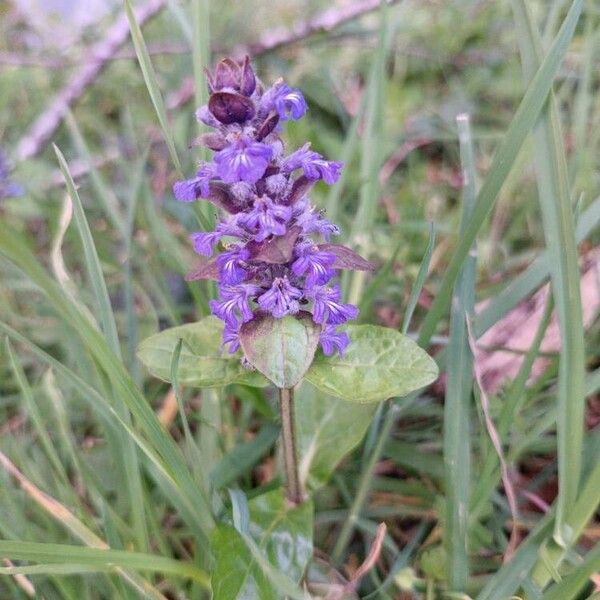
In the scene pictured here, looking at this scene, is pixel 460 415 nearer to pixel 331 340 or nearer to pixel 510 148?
pixel 331 340

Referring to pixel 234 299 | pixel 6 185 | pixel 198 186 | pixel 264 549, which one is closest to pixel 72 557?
pixel 264 549

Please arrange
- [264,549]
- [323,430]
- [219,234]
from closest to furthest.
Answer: [219,234] < [264,549] < [323,430]

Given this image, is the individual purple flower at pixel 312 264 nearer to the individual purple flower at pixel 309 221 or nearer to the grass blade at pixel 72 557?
the individual purple flower at pixel 309 221

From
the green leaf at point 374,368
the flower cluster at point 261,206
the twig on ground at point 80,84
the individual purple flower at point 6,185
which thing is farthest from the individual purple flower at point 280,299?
the twig on ground at point 80,84

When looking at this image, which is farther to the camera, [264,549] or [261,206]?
[264,549]

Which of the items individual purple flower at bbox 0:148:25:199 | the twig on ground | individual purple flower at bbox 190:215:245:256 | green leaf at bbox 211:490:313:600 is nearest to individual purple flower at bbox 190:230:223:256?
individual purple flower at bbox 190:215:245:256

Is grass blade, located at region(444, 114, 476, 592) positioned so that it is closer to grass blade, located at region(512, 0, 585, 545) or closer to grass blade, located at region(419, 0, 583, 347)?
grass blade, located at region(419, 0, 583, 347)

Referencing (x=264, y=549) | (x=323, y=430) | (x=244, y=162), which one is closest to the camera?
(x=244, y=162)
